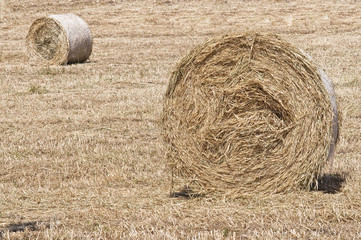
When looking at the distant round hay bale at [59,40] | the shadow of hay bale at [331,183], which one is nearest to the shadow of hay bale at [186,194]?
the shadow of hay bale at [331,183]

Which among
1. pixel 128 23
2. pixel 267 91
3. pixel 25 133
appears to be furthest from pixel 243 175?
pixel 128 23

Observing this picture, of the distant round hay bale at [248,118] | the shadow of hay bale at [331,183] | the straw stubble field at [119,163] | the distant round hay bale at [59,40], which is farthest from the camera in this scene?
the distant round hay bale at [59,40]

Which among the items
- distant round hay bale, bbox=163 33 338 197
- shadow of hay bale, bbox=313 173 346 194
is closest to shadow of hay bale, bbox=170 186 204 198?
distant round hay bale, bbox=163 33 338 197

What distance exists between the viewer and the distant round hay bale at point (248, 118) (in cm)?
661

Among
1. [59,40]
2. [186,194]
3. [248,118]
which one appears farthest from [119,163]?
[59,40]

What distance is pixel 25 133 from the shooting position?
9906 mm

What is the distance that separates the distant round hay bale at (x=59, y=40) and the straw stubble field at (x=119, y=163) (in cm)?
51

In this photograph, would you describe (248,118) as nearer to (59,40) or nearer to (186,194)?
(186,194)

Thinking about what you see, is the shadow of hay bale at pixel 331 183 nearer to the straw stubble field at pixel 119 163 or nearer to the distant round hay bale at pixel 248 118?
the straw stubble field at pixel 119 163

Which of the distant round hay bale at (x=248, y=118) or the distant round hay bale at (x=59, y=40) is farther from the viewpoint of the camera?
the distant round hay bale at (x=59, y=40)

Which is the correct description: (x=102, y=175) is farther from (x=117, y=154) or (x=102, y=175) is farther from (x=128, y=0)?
(x=128, y=0)

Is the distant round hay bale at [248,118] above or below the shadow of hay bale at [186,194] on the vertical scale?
above

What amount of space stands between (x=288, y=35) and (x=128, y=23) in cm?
772

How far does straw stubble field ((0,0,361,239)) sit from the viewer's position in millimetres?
5633
